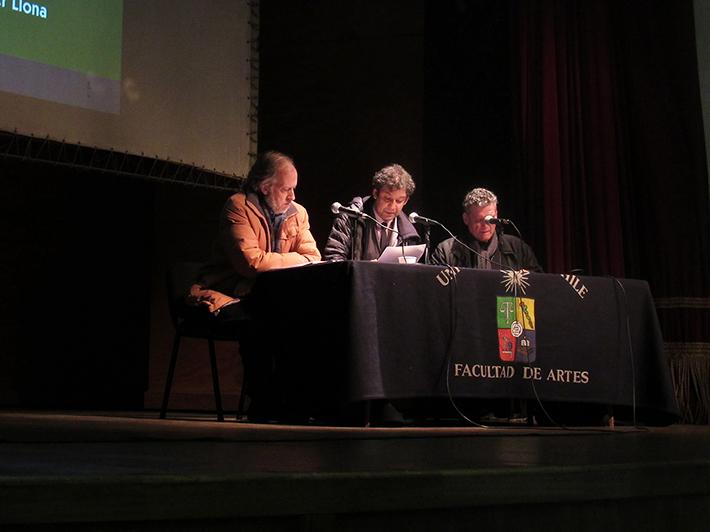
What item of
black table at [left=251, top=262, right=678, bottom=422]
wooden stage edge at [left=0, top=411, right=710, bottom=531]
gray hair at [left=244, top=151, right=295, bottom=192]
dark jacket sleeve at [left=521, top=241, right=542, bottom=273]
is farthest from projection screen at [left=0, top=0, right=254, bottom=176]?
wooden stage edge at [left=0, top=411, right=710, bottom=531]

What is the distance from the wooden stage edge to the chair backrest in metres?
2.01

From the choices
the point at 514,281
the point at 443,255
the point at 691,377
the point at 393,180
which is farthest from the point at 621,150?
the point at 514,281

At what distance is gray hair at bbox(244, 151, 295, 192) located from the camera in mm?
3734

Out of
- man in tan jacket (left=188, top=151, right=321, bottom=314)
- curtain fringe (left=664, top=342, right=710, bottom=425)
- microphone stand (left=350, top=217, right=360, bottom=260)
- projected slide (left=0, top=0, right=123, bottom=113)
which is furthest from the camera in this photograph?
curtain fringe (left=664, top=342, right=710, bottom=425)

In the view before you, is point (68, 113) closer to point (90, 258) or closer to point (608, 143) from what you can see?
point (90, 258)

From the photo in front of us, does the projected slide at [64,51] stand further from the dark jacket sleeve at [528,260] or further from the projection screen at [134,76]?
the dark jacket sleeve at [528,260]

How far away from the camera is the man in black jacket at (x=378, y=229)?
158 inches

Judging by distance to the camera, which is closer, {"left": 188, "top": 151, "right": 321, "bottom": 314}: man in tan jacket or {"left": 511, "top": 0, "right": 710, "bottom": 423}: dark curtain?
{"left": 188, "top": 151, "right": 321, "bottom": 314}: man in tan jacket

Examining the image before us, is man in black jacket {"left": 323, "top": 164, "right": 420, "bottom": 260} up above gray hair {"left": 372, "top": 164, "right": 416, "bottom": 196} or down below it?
below

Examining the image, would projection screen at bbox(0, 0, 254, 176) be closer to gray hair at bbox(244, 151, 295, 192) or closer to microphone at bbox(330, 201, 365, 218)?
gray hair at bbox(244, 151, 295, 192)

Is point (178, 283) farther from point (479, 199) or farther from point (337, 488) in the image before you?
point (337, 488)

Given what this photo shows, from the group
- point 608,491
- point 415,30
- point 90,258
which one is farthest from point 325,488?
point 90,258

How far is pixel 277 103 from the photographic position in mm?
5660

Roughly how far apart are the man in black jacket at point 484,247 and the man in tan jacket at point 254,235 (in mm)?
716
